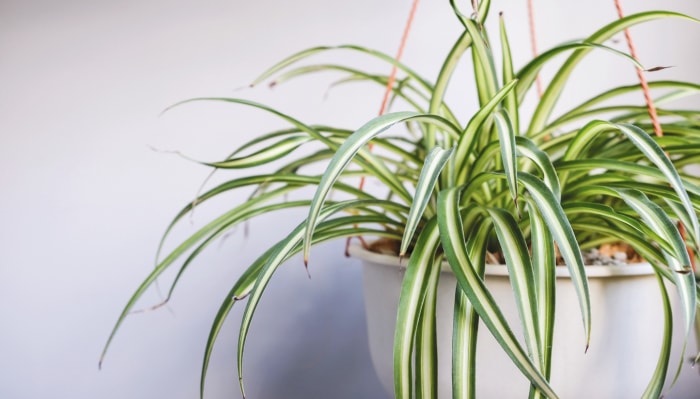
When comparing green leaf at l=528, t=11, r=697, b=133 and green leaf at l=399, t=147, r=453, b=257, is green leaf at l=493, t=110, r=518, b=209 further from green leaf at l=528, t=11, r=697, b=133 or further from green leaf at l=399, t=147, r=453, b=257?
green leaf at l=528, t=11, r=697, b=133

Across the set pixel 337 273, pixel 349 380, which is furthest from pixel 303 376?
pixel 337 273

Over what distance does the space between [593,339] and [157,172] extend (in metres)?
0.81

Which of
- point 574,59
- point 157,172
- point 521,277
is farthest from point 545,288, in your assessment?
point 157,172

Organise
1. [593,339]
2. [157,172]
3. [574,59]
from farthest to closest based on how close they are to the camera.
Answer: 1. [157,172]
2. [574,59]
3. [593,339]

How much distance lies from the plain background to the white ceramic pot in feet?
1.83

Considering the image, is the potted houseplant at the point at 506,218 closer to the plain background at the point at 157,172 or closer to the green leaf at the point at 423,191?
the green leaf at the point at 423,191

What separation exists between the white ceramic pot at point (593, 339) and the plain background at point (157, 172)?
559 mm

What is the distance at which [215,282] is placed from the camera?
1.13 metres

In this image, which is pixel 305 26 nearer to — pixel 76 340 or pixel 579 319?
pixel 76 340

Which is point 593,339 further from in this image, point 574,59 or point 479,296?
point 574,59

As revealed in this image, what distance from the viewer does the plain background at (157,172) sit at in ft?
3.49

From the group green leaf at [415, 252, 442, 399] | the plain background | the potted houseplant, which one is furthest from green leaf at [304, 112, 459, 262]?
the plain background

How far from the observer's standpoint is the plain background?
1.06 m

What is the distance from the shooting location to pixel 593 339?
1.91ft
